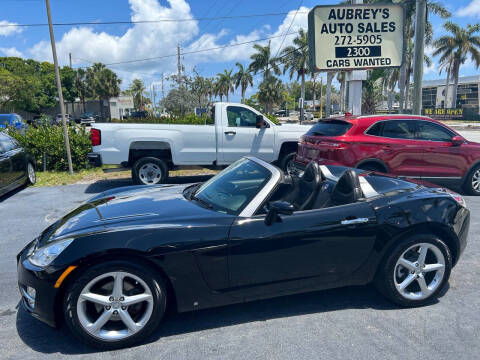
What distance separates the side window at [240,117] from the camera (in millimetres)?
8945

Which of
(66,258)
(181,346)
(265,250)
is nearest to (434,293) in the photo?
(265,250)

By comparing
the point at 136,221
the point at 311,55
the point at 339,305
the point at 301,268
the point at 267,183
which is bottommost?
the point at 339,305

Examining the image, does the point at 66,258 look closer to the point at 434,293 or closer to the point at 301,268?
the point at 301,268

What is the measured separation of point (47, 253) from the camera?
2.69 m

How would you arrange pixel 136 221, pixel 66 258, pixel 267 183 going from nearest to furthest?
pixel 66 258
pixel 136 221
pixel 267 183

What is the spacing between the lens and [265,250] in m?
2.87

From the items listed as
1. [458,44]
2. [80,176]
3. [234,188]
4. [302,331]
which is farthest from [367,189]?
[458,44]

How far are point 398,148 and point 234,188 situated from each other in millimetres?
4849

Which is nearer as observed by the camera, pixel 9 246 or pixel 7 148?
pixel 9 246

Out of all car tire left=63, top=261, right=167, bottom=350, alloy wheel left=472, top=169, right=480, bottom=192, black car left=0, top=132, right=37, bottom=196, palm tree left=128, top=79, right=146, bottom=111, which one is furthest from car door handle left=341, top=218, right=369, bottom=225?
palm tree left=128, top=79, right=146, bottom=111

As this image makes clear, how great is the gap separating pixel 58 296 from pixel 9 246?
9.78 ft

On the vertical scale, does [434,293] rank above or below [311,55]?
below

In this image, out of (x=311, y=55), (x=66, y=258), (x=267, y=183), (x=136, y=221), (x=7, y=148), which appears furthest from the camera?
(x=311, y=55)

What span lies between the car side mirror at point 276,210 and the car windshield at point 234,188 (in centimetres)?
25
